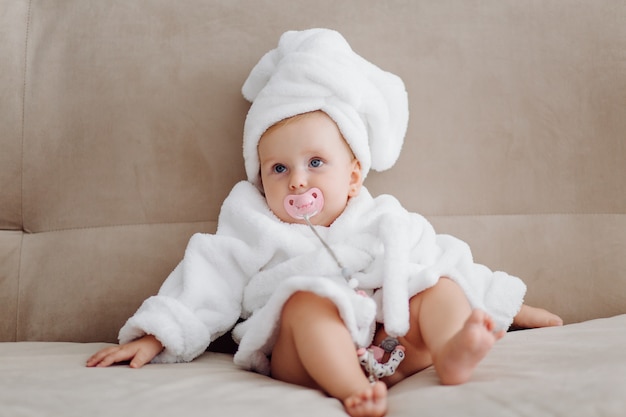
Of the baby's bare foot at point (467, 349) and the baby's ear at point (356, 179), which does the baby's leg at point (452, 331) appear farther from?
the baby's ear at point (356, 179)

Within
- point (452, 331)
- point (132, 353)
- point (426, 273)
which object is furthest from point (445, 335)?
point (132, 353)

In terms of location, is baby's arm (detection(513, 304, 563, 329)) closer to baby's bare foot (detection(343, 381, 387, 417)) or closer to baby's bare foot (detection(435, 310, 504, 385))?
baby's bare foot (detection(435, 310, 504, 385))

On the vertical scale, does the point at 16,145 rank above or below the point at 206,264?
above

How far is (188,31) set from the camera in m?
1.39

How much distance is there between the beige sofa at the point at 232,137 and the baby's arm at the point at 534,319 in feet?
0.19

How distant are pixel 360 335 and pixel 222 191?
1.68 feet

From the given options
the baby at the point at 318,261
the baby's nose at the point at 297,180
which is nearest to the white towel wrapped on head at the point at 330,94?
the baby at the point at 318,261

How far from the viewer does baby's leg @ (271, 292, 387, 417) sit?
32.8 inches

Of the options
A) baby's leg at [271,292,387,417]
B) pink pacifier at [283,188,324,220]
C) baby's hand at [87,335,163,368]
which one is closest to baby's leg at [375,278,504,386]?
baby's leg at [271,292,387,417]

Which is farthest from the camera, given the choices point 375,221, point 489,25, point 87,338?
point 489,25

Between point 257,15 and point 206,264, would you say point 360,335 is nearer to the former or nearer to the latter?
point 206,264

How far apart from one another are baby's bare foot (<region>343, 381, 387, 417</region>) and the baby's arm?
491 mm

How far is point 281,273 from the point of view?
3.74ft

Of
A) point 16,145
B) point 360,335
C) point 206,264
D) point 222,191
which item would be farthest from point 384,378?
point 16,145
